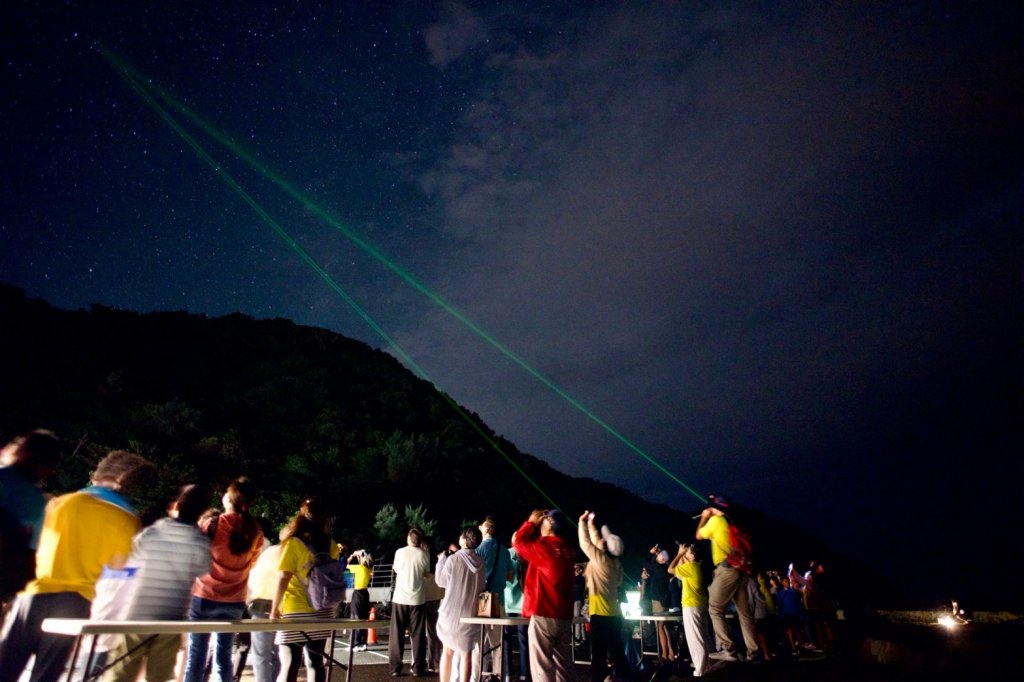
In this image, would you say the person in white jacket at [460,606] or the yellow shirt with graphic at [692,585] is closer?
the person in white jacket at [460,606]

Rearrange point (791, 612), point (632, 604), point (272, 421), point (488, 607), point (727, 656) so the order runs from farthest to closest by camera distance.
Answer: point (272, 421) < point (791, 612) < point (632, 604) < point (727, 656) < point (488, 607)

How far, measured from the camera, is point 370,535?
68.5 ft

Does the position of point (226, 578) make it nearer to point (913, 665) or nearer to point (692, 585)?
point (692, 585)

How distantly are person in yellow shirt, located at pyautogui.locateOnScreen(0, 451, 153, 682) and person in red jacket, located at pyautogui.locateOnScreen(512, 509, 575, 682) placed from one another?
9.85 feet

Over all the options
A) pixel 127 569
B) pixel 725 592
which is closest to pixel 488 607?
pixel 725 592

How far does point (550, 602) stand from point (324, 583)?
1.88m

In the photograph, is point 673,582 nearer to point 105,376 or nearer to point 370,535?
point 370,535

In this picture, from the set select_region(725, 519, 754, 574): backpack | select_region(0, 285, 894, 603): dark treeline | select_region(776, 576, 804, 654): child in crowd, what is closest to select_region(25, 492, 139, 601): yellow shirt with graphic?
select_region(725, 519, 754, 574): backpack

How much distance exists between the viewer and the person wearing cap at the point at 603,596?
19.1 feet

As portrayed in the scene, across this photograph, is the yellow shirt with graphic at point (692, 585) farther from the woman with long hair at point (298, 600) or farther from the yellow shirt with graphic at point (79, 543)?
the yellow shirt with graphic at point (79, 543)

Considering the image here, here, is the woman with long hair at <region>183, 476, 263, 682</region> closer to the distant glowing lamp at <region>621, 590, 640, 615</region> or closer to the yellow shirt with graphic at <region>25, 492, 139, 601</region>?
the yellow shirt with graphic at <region>25, 492, 139, 601</region>

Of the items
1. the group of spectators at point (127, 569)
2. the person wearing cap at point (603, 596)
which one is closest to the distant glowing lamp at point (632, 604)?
the person wearing cap at point (603, 596)

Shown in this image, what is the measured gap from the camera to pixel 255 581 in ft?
17.7

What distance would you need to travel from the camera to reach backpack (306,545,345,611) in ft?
15.3
